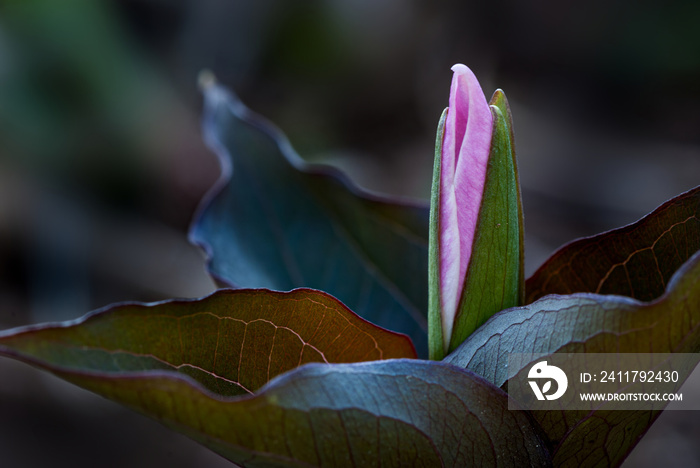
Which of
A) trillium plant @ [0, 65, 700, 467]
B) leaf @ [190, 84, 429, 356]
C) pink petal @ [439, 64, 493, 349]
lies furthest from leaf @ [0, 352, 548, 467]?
leaf @ [190, 84, 429, 356]

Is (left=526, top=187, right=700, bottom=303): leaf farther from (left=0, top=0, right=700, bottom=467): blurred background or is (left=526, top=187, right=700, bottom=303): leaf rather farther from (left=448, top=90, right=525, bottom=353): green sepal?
(left=0, top=0, right=700, bottom=467): blurred background

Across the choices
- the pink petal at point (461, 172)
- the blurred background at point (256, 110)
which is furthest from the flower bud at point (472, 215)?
the blurred background at point (256, 110)

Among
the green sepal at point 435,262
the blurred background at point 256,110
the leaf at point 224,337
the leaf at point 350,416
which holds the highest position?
the blurred background at point 256,110

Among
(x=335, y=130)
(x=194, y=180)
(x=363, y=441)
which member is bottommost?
(x=363, y=441)

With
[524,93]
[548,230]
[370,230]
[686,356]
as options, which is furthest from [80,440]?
[524,93]

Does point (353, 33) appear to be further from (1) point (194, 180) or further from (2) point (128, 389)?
(2) point (128, 389)

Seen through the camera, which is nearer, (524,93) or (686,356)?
(686,356)

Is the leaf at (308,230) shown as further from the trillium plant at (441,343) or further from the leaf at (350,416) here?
the leaf at (350,416)

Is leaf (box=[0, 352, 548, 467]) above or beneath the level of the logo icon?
beneath
